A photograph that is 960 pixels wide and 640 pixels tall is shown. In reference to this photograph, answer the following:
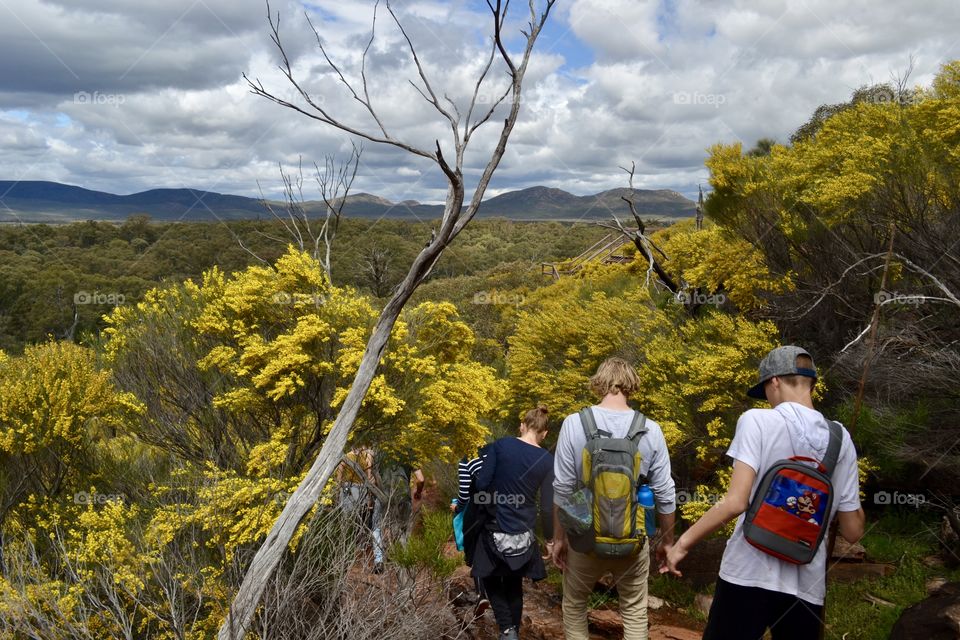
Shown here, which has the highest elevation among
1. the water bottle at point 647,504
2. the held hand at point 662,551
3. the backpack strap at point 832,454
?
the backpack strap at point 832,454

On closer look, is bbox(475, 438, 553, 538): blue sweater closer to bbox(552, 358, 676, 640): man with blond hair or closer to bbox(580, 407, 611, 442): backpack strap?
bbox(552, 358, 676, 640): man with blond hair

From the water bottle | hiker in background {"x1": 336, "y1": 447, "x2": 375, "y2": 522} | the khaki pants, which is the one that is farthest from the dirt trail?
the water bottle

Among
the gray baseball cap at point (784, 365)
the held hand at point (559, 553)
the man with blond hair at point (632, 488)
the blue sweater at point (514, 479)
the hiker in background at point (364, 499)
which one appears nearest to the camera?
the gray baseball cap at point (784, 365)

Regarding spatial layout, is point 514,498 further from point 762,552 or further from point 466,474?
point 762,552

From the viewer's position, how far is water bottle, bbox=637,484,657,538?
2891 millimetres

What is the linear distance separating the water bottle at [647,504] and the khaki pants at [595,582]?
166 mm

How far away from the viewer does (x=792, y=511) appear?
88.3 inches

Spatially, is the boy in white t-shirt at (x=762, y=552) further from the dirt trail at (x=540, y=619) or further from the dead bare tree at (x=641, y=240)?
the dead bare tree at (x=641, y=240)

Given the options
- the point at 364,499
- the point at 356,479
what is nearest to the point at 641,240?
the point at 356,479

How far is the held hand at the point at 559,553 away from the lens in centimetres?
308

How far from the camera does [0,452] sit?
309 inches

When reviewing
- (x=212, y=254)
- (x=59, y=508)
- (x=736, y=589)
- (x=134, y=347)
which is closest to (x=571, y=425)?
(x=736, y=589)

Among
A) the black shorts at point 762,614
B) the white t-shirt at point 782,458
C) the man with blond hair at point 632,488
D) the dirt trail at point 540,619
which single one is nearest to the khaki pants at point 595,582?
the man with blond hair at point 632,488

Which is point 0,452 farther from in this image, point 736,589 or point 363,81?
point 736,589
